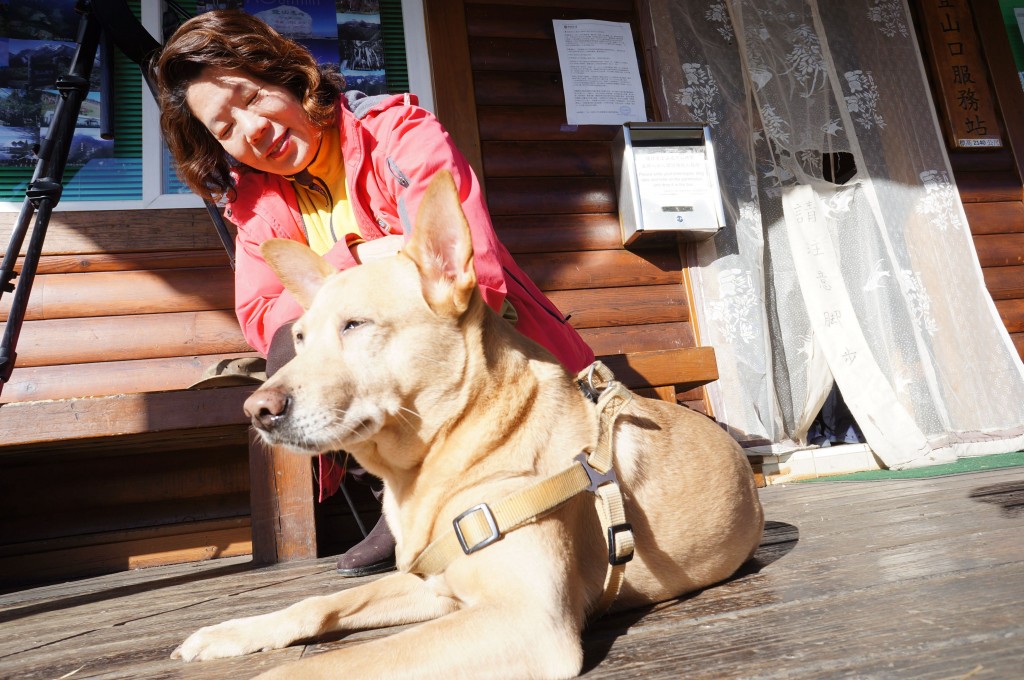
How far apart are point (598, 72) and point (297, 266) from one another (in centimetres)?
322

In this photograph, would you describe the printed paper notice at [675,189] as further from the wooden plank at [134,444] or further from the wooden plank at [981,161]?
the wooden plank at [134,444]

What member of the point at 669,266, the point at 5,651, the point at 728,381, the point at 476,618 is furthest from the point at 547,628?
the point at 669,266

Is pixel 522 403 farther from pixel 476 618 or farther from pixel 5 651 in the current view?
pixel 5 651

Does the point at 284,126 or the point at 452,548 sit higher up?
the point at 284,126

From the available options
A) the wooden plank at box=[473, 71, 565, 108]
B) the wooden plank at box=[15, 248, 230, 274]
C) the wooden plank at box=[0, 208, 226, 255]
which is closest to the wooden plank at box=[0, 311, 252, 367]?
the wooden plank at box=[15, 248, 230, 274]

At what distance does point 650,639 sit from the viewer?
1137 mm

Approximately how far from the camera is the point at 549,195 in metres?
4.19

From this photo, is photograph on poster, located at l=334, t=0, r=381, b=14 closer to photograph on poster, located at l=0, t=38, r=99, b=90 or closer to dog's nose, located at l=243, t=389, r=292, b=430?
photograph on poster, located at l=0, t=38, r=99, b=90

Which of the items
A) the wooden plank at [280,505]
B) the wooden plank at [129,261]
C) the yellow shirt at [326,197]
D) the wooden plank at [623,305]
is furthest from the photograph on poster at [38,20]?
the wooden plank at [623,305]

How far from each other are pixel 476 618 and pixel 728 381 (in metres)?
3.21

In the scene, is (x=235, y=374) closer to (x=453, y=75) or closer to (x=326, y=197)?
(x=326, y=197)

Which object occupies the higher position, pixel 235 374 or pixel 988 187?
pixel 988 187

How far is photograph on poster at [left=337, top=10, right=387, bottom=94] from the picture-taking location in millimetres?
4012

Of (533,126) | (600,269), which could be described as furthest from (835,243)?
(533,126)
